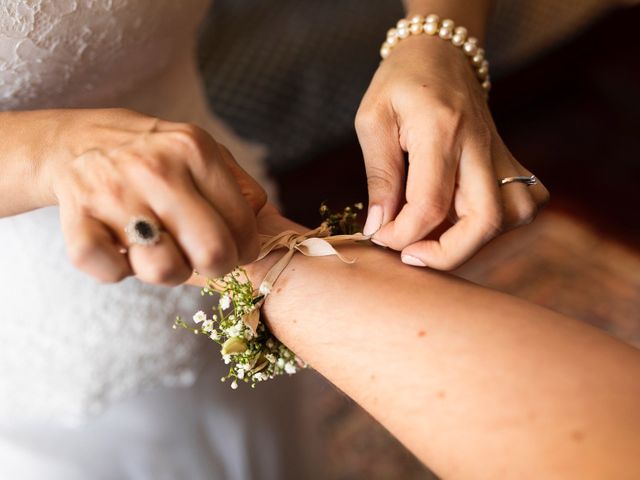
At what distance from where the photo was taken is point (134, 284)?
3.58 feet

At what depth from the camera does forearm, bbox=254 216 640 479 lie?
0.57m

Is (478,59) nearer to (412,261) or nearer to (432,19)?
(432,19)

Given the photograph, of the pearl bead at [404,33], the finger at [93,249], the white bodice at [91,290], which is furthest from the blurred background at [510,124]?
the finger at [93,249]

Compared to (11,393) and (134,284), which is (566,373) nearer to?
(134,284)

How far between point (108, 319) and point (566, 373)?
2.53 ft

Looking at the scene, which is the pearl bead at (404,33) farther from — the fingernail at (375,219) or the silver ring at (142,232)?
the silver ring at (142,232)

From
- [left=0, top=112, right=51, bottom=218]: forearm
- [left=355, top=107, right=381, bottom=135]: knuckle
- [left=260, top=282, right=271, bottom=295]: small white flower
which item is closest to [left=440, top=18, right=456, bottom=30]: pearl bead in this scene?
[left=355, top=107, right=381, bottom=135]: knuckle

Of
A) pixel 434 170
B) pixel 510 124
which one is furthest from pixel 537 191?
pixel 510 124

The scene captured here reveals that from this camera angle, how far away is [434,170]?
30.4 inches

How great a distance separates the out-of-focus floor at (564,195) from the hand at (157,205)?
1575 millimetres

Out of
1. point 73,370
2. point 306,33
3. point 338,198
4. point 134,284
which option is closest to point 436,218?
point 134,284

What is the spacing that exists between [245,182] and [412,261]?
0.23 meters

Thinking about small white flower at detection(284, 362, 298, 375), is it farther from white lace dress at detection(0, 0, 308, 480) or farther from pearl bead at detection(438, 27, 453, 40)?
pearl bead at detection(438, 27, 453, 40)

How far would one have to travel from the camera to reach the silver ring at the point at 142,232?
58 cm
